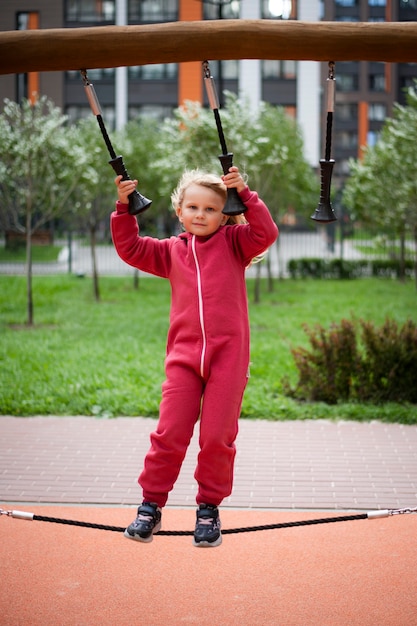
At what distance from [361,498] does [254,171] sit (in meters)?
10.8

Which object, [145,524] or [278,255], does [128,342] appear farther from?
[278,255]

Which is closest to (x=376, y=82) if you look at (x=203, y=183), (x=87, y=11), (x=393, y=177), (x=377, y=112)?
(x=377, y=112)

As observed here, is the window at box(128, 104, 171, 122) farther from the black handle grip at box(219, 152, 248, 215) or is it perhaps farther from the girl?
the black handle grip at box(219, 152, 248, 215)

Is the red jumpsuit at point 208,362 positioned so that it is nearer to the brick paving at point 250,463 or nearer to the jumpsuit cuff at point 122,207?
the jumpsuit cuff at point 122,207

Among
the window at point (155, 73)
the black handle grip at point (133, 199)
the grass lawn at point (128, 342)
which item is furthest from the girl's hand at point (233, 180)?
the window at point (155, 73)

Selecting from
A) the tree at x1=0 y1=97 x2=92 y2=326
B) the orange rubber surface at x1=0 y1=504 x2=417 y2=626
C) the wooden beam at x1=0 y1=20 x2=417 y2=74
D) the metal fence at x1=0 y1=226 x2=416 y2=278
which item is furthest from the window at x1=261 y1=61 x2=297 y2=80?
the wooden beam at x1=0 y1=20 x2=417 y2=74

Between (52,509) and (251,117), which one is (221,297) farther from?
(251,117)

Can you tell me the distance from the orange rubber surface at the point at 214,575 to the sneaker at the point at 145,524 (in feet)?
1.71

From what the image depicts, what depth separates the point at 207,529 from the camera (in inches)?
143

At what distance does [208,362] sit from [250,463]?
314 centimetres

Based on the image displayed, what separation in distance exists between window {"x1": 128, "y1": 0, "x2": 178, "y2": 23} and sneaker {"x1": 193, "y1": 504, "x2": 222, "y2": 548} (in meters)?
33.3

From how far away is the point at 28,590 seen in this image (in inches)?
165

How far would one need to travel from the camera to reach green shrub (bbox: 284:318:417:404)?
830cm

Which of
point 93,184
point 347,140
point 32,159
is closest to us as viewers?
point 32,159
